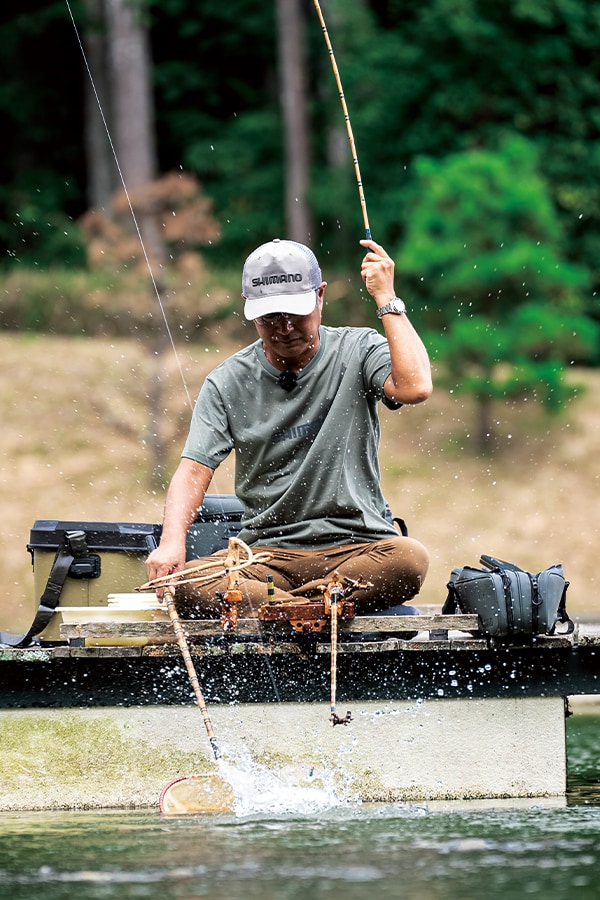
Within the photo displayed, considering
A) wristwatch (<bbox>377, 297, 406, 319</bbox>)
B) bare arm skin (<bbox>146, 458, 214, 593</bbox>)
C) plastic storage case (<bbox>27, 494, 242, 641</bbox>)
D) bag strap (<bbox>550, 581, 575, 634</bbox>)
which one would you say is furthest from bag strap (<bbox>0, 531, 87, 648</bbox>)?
bag strap (<bbox>550, 581, 575, 634</bbox>)

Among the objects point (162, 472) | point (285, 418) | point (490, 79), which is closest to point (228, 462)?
point (162, 472)

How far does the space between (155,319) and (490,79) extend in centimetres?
588

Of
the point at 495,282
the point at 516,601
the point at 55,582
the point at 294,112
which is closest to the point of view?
the point at 516,601

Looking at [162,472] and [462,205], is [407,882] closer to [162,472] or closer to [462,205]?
[162,472]

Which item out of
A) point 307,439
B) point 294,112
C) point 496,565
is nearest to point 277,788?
point 496,565

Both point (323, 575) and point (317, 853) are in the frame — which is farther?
point (323, 575)

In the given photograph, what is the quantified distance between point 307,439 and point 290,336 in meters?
0.37

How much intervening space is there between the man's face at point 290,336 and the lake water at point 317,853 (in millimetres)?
1527

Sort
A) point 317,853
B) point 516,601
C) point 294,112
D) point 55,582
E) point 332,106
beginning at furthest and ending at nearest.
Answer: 1. point 332,106
2. point 294,112
3. point 55,582
4. point 516,601
5. point 317,853

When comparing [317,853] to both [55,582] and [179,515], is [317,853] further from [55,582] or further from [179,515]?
[55,582]

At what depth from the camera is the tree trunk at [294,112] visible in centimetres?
2462

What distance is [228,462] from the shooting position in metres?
18.3

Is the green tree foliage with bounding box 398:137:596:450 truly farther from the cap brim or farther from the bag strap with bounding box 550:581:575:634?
the cap brim

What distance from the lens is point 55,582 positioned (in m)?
6.22
